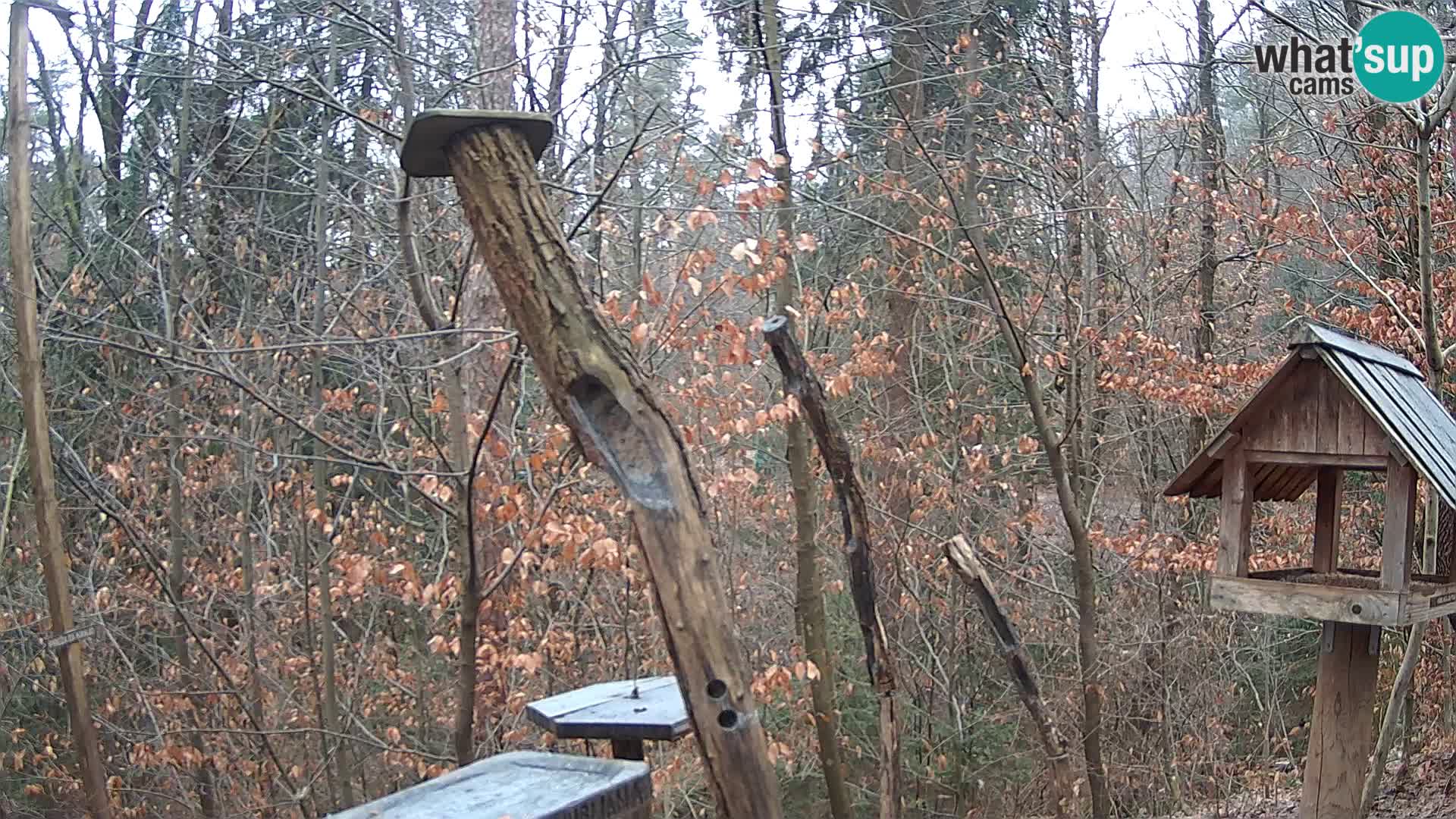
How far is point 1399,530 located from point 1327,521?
0.60 metres

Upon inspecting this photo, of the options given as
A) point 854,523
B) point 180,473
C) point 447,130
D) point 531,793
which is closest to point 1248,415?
point 854,523

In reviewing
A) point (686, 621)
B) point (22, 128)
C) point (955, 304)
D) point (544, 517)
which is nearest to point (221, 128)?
point (22, 128)

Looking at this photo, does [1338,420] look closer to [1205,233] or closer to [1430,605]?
[1430,605]

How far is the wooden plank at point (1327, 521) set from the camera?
4.20 metres

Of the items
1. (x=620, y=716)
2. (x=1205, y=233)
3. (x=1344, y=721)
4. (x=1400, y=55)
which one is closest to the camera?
(x=620, y=716)

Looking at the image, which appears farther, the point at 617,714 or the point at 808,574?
the point at 808,574

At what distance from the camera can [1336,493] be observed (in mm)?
4227

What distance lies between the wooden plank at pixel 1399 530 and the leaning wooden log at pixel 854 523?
1.94 meters

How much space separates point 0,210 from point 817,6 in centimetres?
631

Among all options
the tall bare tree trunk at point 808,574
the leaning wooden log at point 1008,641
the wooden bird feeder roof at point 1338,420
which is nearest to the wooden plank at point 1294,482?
the wooden bird feeder roof at point 1338,420

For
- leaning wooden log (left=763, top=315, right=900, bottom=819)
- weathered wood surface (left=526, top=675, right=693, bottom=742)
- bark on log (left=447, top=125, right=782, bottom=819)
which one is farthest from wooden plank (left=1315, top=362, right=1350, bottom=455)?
weathered wood surface (left=526, top=675, right=693, bottom=742)

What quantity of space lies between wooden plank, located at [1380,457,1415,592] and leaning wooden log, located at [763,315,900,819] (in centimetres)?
194

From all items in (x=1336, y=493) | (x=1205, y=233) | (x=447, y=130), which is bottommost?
(x=1336, y=493)

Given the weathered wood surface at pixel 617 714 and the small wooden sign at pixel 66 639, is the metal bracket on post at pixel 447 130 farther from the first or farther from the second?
the small wooden sign at pixel 66 639
